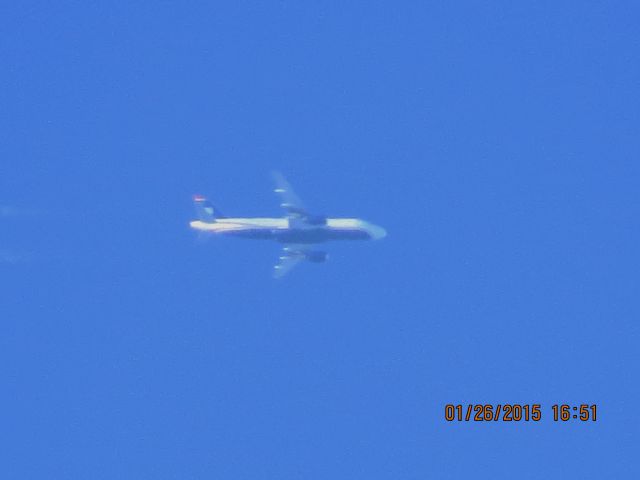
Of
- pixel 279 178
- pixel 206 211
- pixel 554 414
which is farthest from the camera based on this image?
pixel 206 211

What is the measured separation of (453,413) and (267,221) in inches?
723

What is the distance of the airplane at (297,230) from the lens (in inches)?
2803

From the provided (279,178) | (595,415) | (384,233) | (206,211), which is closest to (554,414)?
(595,415)

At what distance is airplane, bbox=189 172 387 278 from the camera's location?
71188 millimetres

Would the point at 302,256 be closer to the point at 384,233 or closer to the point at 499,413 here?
the point at 384,233

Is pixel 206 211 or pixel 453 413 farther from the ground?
pixel 206 211

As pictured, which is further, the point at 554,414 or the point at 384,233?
the point at 384,233

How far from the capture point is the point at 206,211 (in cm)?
7562

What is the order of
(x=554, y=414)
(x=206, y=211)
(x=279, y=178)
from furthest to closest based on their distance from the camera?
(x=206, y=211), (x=279, y=178), (x=554, y=414)

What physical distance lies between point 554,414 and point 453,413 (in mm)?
5157

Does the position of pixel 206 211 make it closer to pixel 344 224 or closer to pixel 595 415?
pixel 344 224

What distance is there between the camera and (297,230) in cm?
7175

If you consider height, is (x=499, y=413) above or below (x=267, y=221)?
below

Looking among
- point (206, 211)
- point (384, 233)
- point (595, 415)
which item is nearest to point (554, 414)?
point (595, 415)
